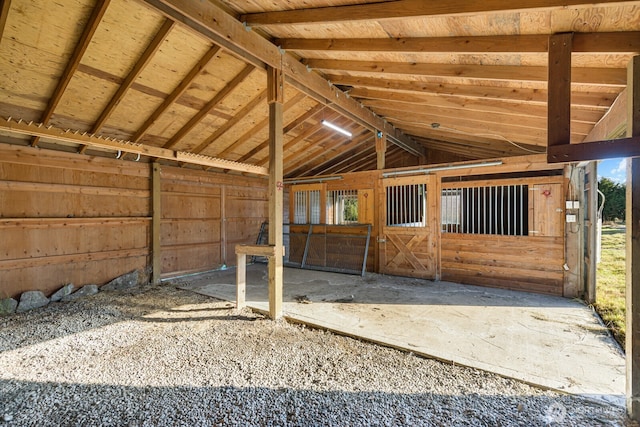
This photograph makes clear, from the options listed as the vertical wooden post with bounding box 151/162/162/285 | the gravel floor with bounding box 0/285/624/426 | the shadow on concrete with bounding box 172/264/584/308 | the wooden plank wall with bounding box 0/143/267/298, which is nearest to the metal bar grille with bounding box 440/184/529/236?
the shadow on concrete with bounding box 172/264/584/308

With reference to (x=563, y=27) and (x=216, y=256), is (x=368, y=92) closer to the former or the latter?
(x=563, y=27)

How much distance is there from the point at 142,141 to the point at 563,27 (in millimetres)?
5707

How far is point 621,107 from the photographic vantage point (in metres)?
2.60

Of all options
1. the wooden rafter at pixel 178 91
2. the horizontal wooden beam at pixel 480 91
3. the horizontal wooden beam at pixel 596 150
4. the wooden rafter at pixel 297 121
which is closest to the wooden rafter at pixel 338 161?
the wooden rafter at pixel 297 121

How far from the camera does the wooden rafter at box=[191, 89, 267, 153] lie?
4.65 meters

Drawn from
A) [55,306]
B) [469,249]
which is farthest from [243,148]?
[469,249]

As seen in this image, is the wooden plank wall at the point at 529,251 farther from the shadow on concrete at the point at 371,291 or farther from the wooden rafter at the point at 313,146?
the wooden rafter at the point at 313,146

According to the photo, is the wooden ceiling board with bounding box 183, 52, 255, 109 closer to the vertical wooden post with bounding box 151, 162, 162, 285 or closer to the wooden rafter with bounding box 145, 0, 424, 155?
the wooden rafter with bounding box 145, 0, 424, 155

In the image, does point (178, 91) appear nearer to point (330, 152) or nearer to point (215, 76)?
point (215, 76)

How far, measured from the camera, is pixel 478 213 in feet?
17.7

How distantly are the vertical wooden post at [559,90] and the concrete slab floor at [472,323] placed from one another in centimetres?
181

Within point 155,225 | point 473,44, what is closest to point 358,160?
point 155,225

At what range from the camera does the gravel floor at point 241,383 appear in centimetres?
188

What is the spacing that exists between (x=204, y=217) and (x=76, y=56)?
12.9 ft
